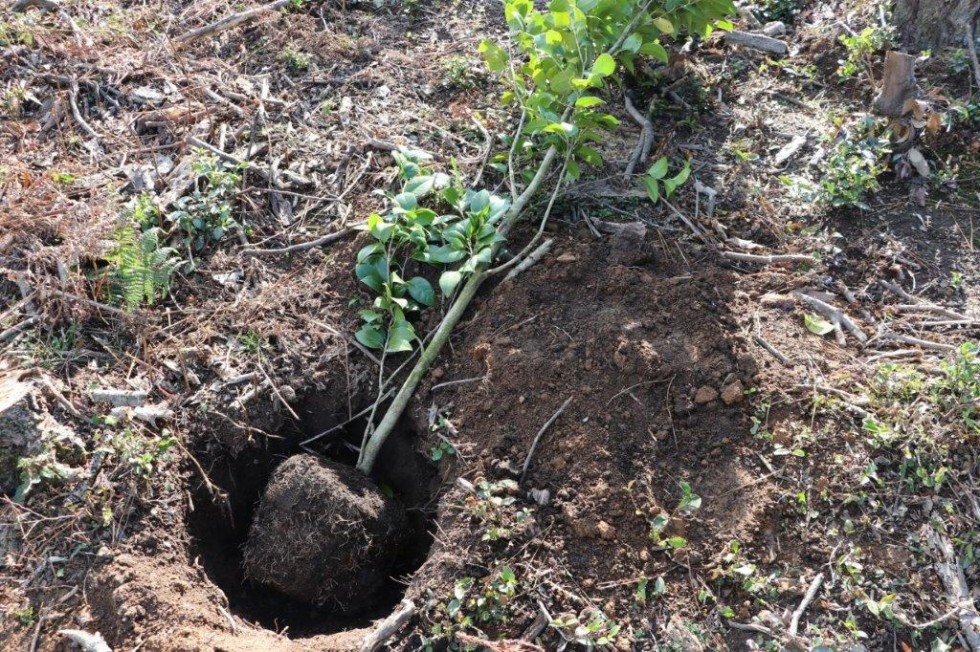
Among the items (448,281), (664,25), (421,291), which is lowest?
(421,291)

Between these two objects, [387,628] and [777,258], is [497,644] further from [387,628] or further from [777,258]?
[777,258]

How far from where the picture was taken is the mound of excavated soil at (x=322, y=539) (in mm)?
3023

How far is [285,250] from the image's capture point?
3.67 meters

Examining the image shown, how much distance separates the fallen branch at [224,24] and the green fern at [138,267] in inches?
59.2

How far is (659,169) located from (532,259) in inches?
26.0

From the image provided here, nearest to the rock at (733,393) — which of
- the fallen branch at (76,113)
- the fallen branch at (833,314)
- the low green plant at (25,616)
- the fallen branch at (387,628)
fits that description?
the fallen branch at (833,314)

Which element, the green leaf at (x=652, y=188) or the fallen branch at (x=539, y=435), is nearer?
the fallen branch at (x=539, y=435)

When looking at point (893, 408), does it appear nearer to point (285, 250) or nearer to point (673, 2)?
point (673, 2)

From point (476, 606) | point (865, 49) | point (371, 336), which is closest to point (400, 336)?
point (371, 336)

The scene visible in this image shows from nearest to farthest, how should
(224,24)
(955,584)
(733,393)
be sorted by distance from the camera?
(955,584)
(733,393)
(224,24)

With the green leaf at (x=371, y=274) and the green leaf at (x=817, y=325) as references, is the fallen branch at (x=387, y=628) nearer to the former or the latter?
the green leaf at (x=371, y=274)

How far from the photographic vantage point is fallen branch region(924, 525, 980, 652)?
250 cm

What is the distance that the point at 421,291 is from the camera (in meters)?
3.40

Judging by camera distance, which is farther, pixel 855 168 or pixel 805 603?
pixel 855 168
